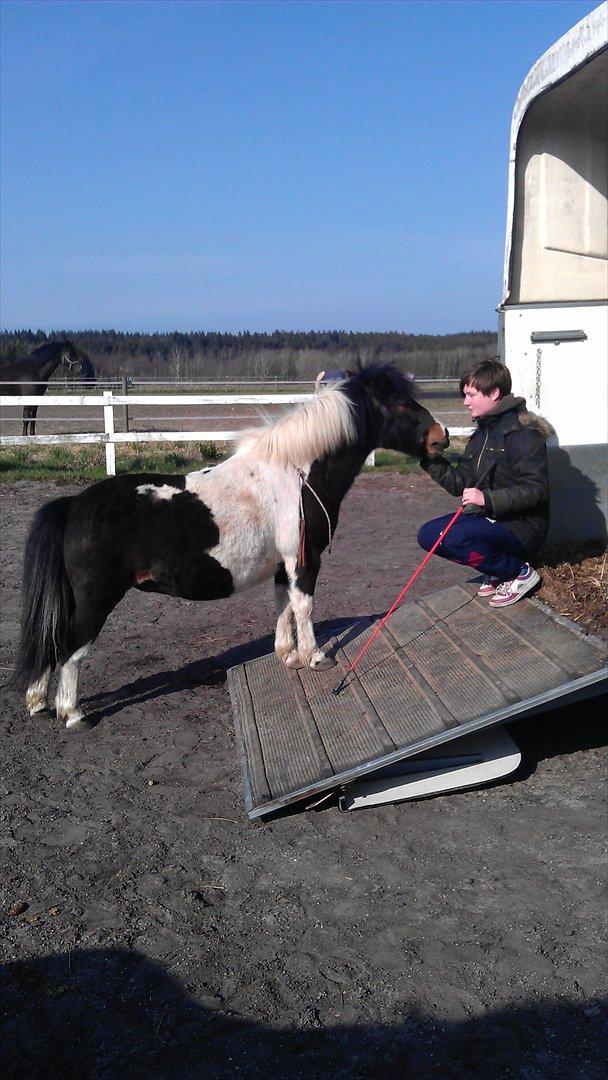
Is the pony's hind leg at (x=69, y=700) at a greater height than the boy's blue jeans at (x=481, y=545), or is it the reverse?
the boy's blue jeans at (x=481, y=545)

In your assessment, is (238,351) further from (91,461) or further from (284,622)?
(284,622)

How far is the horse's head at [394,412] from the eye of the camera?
5219 millimetres

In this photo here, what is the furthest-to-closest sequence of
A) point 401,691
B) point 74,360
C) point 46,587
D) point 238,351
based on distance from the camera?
point 238,351 → point 74,360 → point 46,587 → point 401,691

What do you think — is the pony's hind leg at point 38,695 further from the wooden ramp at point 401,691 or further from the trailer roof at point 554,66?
the trailer roof at point 554,66

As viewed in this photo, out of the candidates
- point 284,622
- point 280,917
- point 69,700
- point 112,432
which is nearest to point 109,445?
point 112,432

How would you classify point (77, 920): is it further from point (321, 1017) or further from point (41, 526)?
point (41, 526)

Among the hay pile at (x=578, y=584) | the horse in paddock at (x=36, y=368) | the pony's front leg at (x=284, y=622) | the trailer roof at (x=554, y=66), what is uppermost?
the trailer roof at (x=554, y=66)

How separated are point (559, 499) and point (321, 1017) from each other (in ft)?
14.1

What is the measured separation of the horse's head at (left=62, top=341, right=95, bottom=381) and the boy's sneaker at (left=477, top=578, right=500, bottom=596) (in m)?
15.0

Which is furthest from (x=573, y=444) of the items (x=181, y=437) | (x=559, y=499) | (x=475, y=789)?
(x=181, y=437)

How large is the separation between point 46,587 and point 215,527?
1.00 meters

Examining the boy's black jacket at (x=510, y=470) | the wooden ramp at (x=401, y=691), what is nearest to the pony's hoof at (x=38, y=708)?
the wooden ramp at (x=401, y=691)

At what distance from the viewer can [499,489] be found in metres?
5.11

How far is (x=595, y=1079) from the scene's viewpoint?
2.48 metres
